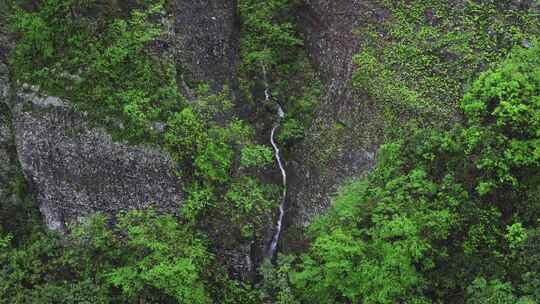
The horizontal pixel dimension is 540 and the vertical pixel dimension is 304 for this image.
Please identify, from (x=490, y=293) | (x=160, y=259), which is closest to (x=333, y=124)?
(x=160, y=259)

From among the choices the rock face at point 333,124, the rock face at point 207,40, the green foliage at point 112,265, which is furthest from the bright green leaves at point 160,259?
the rock face at point 207,40

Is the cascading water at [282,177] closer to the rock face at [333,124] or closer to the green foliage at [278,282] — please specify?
the rock face at [333,124]

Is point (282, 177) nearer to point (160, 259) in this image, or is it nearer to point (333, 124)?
point (333, 124)

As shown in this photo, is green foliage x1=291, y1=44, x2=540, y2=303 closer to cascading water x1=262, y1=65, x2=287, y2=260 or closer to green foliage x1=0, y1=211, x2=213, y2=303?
cascading water x1=262, y1=65, x2=287, y2=260

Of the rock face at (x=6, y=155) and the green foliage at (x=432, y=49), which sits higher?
the green foliage at (x=432, y=49)

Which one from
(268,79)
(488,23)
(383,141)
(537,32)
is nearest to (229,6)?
(268,79)

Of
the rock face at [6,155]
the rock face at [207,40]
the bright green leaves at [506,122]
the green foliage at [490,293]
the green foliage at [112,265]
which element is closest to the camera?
the green foliage at [490,293]

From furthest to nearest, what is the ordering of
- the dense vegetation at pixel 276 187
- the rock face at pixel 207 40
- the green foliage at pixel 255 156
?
the rock face at pixel 207 40, the green foliage at pixel 255 156, the dense vegetation at pixel 276 187
